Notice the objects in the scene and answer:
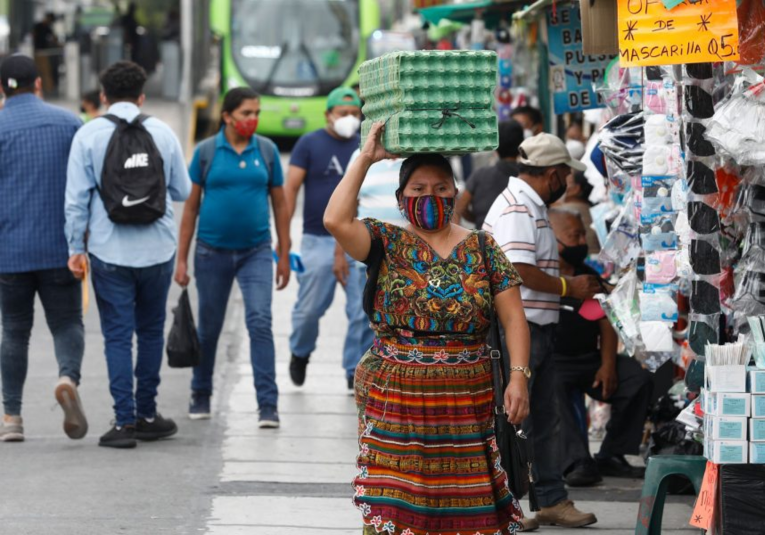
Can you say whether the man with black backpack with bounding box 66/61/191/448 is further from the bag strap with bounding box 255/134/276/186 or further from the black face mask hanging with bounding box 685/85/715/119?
the black face mask hanging with bounding box 685/85/715/119

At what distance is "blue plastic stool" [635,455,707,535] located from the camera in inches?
224

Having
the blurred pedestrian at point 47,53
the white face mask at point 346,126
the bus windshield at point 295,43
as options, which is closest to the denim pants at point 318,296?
the white face mask at point 346,126

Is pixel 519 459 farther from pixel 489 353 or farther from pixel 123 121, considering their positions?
pixel 123 121

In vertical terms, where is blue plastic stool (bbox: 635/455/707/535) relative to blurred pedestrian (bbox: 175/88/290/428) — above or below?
below

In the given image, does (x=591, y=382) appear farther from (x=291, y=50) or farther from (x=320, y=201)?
(x=291, y=50)

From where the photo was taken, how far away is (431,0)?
533 inches

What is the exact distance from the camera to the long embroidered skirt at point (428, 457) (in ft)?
15.7

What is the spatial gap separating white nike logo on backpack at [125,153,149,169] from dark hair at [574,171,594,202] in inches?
93.5

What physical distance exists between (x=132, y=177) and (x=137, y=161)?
0.09 m

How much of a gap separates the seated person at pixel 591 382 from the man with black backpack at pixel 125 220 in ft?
6.83

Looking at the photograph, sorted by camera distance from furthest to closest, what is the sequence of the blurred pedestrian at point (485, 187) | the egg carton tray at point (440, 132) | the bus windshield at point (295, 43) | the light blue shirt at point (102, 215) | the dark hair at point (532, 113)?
the bus windshield at point (295, 43) → the dark hair at point (532, 113) → the blurred pedestrian at point (485, 187) → the light blue shirt at point (102, 215) → the egg carton tray at point (440, 132)

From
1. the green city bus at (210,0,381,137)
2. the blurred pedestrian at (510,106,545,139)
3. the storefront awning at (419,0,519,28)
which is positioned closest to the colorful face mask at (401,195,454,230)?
the blurred pedestrian at (510,106,545,139)

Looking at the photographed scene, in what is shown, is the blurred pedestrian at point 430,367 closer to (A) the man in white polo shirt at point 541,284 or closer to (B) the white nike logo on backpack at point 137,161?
(A) the man in white polo shirt at point 541,284

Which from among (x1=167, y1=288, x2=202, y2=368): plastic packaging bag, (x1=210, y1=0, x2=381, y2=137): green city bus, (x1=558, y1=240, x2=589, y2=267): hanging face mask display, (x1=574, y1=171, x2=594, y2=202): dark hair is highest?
(x1=210, y1=0, x2=381, y2=137): green city bus
